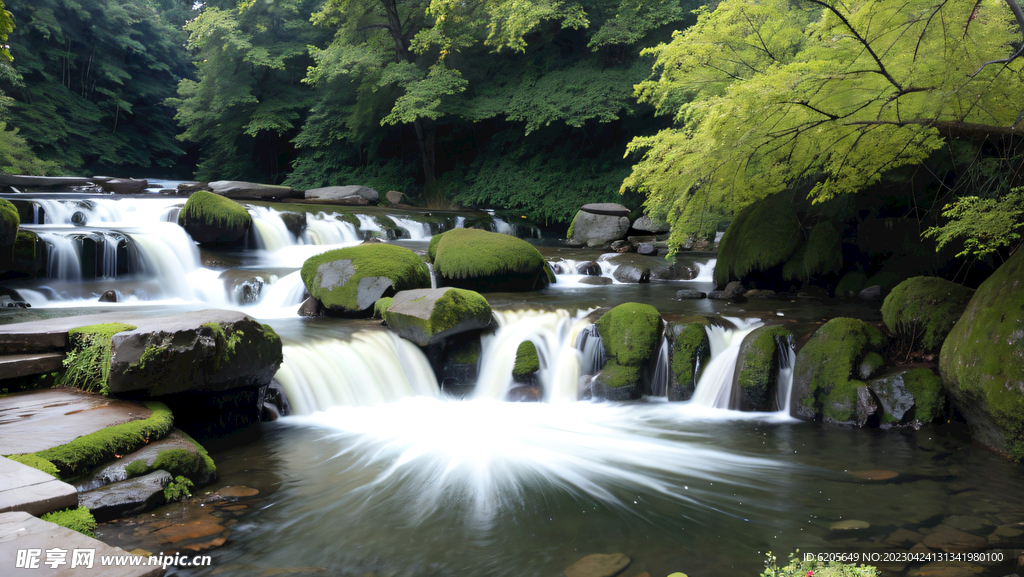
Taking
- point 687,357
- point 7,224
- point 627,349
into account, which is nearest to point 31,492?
point 627,349

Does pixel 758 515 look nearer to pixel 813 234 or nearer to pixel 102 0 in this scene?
pixel 813 234

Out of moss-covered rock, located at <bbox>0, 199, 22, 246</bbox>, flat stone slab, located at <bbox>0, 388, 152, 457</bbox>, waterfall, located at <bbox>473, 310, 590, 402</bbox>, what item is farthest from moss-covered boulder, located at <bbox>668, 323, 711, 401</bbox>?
moss-covered rock, located at <bbox>0, 199, 22, 246</bbox>

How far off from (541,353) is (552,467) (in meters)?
2.95

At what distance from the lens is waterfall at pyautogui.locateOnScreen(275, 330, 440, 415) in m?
6.85

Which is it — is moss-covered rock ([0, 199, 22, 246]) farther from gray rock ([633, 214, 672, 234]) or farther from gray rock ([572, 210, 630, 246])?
gray rock ([633, 214, 672, 234])

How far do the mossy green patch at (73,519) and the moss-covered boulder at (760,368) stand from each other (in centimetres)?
641

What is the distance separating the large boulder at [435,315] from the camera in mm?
7848

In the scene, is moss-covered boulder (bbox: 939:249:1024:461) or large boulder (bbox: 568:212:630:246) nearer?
moss-covered boulder (bbox: 939:249:1024:461)

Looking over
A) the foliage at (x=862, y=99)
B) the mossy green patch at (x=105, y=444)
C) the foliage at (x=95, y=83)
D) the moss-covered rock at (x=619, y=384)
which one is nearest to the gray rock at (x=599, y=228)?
the foliage at (x=862, y=99)

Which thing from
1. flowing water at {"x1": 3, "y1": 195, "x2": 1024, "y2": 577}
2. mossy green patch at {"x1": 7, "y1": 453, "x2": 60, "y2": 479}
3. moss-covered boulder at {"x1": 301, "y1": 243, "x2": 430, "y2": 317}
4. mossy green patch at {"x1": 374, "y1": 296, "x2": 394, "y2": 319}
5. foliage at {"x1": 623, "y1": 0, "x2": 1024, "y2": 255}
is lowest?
flowing water at {"x1": 3, "y1": 195, "x2": 1024, "y2": 577}

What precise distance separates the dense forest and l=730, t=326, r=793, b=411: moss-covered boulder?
6.55 ft

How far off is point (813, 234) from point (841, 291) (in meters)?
1.19

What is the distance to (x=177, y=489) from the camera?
4191 millimetres

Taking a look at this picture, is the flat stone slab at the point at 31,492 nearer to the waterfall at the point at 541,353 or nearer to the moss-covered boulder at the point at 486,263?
the waterfall at the point at 541,353
